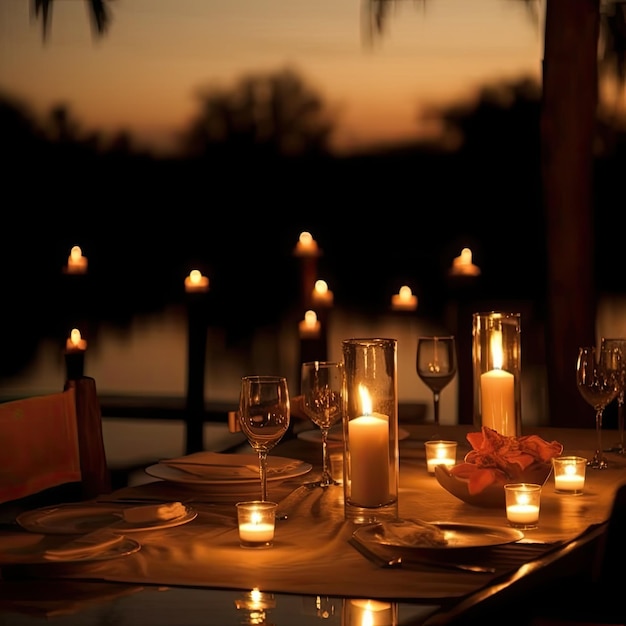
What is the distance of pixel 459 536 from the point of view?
1479mm

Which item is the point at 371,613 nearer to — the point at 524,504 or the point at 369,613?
the point at 369,613

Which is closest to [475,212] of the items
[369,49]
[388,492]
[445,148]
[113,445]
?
[445,148]

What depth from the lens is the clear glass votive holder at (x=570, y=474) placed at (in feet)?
6.05

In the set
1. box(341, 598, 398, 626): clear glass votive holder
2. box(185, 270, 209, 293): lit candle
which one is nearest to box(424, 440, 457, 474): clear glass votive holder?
box(341, 598, 398, 626): clear glass votive holder

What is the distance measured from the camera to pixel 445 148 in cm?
912

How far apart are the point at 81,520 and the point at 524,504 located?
573 millimetres

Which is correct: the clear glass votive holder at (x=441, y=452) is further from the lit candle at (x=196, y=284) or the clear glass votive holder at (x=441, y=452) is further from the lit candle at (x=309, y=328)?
the lit candle at (x=196, y=284)

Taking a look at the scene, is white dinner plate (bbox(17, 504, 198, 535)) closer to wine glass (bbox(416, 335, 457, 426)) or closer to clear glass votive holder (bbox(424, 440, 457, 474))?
clear glass votive holder (bbox(424, 440, 457, 474))

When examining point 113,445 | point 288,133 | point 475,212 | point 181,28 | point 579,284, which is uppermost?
point 181,28

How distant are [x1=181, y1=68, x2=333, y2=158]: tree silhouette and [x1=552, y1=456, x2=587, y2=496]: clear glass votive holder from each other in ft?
24.5

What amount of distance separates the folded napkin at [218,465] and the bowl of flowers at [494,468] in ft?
1.03

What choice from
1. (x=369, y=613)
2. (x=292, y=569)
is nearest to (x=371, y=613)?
(x=369, y=613)

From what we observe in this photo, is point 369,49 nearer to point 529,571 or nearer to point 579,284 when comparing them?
point 579,284

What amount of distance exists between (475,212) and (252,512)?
7633mm
